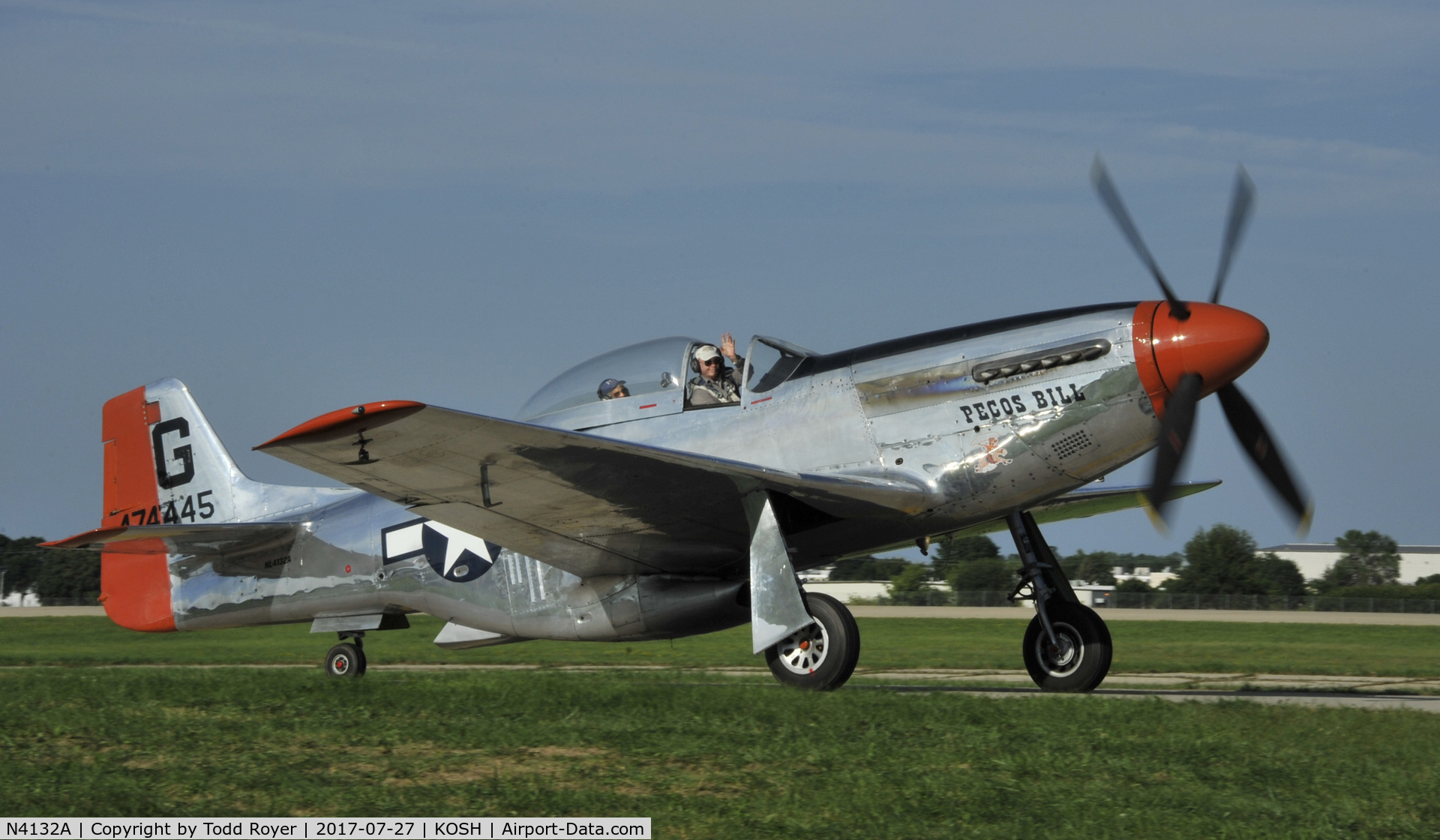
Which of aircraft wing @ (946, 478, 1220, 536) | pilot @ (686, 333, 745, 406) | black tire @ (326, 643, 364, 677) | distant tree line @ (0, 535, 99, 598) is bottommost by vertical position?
black tire @ (326, 643, 364, 677)

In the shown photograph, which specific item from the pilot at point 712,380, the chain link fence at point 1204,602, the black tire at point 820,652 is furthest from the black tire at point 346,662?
the chain link fence at point 1204,602

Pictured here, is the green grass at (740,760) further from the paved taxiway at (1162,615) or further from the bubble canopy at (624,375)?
the paved taxiway at (1162,615)

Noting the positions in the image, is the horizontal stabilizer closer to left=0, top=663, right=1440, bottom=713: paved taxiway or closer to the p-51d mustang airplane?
the p-51d mustang airplane

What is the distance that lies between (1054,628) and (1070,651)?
0.21 m

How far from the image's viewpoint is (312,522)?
1287cm

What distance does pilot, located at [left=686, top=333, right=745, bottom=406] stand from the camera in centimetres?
1058

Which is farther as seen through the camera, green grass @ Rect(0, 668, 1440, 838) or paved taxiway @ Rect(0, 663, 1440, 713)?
paved taxiway @ Rect(0, 663, 1440, 713)

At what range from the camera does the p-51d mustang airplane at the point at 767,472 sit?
912 centimetres

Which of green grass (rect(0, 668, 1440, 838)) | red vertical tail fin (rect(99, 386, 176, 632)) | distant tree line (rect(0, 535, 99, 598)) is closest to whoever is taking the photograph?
green grass (rect(0, 668, 1440, 838))

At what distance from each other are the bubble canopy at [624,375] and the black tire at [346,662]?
3573 millimetres

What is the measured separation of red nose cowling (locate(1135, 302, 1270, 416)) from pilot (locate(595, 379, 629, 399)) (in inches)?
159

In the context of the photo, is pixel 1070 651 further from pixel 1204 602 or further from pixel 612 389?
pixel 1204 602

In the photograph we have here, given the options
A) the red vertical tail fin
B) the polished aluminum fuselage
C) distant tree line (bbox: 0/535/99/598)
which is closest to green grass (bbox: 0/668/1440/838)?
the polished aluminum fuselage

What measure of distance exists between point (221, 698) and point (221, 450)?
6508 mm
